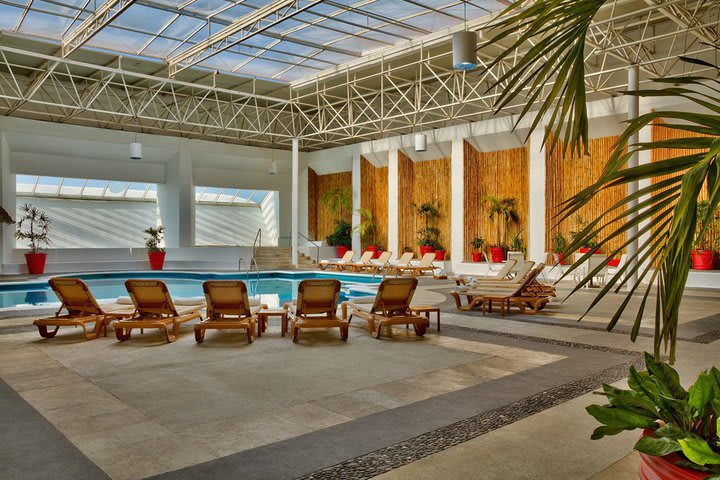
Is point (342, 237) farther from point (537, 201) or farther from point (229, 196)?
point (537, 201)

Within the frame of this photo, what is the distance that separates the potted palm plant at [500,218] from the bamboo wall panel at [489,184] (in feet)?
0.46

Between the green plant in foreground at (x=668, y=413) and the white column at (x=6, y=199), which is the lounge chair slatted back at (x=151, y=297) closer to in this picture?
the green plant in foreground at (x=668, y=413)

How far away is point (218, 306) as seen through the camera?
652cm

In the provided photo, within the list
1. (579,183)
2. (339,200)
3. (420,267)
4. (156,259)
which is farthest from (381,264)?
(156,259)

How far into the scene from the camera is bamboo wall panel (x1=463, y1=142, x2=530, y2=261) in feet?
56.4

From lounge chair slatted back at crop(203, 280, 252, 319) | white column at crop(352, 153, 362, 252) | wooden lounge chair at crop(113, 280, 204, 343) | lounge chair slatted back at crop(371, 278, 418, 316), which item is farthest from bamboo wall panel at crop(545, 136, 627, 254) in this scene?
wooden lounge chair at crop(113, 280, 204, 343)

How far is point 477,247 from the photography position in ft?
→ 58.7

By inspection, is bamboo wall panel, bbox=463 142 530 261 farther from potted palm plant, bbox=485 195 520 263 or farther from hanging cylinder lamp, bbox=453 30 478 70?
hanging cylinder lamp, bbox=453 30 478 70

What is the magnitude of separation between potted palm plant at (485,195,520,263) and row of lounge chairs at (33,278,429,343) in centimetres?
1080

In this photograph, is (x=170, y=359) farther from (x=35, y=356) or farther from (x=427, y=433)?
(x=427, y=433)

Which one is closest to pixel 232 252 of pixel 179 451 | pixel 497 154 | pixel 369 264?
pixel 369 264

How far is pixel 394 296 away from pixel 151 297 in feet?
9.16

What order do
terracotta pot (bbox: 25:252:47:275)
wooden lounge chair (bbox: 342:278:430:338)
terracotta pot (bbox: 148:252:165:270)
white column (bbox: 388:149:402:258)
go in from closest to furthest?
Answer: wooden lounge chair (bbox: 342:278:430:338) < terracotta pot (bbox: 25:252:47:275) < terracotta pot (bbox: 148:252:165:270) < white column (bbox: 388:149:402:258)

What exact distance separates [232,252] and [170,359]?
14.7 metres
